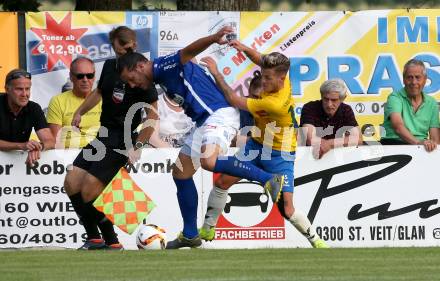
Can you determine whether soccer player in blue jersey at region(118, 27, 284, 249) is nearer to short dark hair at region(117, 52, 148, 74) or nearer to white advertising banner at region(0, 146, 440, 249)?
short dark hair at region(117, 52, 148, 74)

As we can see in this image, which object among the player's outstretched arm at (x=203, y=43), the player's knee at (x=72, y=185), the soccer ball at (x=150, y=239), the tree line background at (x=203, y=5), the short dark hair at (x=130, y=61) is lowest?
the soccer ball at (x=150, y=239)

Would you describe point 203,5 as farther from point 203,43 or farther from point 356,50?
point 203,43

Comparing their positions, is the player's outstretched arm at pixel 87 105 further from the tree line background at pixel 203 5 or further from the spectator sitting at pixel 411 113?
the tree line background at pixel 203 5

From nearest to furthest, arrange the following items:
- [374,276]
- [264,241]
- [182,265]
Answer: [374,276] → [182,265] → [264,241]

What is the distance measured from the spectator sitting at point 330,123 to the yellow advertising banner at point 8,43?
368cm

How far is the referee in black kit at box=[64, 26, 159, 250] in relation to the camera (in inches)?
535

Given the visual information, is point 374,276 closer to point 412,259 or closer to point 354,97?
point 412,259

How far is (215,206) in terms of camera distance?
13.8m

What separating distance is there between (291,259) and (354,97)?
4.88m

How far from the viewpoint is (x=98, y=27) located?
16.2 metres

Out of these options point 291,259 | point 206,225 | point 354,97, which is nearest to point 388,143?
point 354,97

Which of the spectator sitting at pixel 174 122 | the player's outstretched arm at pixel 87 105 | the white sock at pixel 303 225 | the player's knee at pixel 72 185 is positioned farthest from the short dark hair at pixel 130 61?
the spectator sitting at pixel 174 122

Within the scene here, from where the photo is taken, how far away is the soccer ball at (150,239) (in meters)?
13.4

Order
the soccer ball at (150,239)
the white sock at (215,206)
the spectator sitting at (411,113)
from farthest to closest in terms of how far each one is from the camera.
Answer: the spectator sitting at (411,113) → the white sock at (215,206) → the soccer ball at (150,239)
